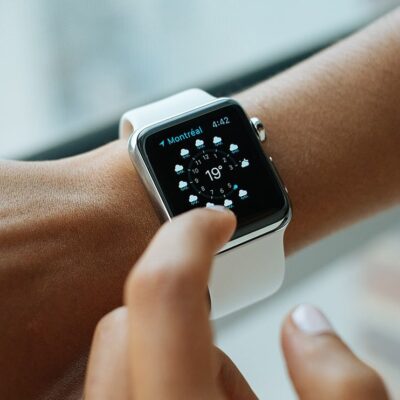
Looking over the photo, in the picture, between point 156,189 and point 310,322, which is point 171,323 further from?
point 156,189

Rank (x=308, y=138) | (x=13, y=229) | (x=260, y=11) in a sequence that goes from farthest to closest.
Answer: (x=260, y=11), (x=308, y=138), (x=13, y=229)

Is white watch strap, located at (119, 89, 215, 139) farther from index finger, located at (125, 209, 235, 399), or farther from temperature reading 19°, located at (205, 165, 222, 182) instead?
index finger, located at (125, 209, 235, 399)

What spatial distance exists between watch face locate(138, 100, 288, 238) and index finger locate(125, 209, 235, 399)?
27 cm

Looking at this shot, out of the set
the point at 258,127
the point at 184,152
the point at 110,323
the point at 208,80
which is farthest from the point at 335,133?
the point at 110,323

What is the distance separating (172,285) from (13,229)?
0.37 meters

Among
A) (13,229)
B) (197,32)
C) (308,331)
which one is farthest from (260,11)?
(308,331)

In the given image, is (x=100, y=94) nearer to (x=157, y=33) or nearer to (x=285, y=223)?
(x=157, y=33)

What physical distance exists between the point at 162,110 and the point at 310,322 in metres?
0.38

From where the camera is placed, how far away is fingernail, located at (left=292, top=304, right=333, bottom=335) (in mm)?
634

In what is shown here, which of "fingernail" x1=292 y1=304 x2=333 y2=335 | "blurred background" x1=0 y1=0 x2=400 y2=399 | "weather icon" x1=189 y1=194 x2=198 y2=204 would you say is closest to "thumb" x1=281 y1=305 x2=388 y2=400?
"fingernail" x1=292 y1=304 x2=333 y2=335

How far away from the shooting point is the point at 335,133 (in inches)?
37.8

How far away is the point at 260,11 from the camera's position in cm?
126

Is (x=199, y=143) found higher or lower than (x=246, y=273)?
higher

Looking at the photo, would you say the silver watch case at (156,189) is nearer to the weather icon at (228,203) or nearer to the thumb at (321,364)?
the weather icon at (228,203)
